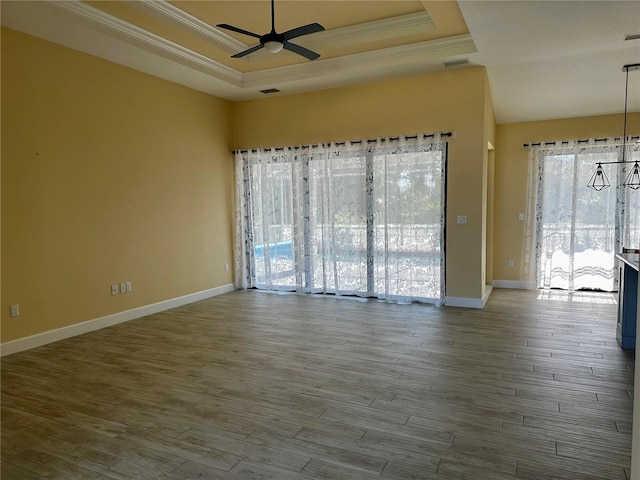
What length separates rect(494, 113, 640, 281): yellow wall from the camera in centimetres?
671

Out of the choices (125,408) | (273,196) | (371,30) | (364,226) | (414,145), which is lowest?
(125,408)

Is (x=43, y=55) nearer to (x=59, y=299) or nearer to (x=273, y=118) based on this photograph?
(x=59, y=299)

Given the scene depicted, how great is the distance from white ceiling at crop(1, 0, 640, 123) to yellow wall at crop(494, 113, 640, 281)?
0.29 meters

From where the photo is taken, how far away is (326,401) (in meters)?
3.01

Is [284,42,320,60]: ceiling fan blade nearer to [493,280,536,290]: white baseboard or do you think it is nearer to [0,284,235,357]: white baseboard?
[0,284,235,357]: white baseboard

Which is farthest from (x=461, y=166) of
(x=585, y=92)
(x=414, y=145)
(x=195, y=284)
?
(x=195, y=284)

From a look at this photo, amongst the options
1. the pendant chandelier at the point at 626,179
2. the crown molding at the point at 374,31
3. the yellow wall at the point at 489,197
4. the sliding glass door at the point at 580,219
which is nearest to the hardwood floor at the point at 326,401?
the sliding glass door at the point at 580,219

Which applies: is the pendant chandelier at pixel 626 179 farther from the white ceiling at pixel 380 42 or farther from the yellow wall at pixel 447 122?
the yellow wall at pixel 447 122

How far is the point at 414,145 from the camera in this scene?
5.91 m

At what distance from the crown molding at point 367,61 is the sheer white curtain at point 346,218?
109 centimetres

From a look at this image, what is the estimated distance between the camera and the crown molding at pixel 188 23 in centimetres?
415

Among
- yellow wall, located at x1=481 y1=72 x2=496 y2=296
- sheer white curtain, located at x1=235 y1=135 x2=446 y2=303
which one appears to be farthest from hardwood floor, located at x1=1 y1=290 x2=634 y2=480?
yellow wall, located at x1=481 y1=72 x2=496 y2=296

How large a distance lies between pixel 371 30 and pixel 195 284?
4.41 meters

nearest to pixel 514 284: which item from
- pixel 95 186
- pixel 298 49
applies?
pixel 298 49
